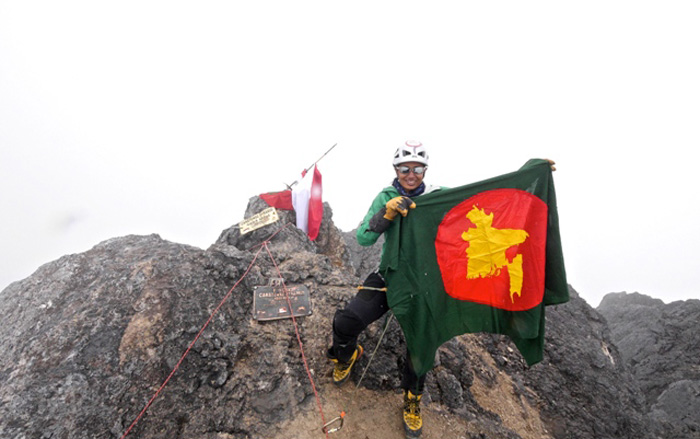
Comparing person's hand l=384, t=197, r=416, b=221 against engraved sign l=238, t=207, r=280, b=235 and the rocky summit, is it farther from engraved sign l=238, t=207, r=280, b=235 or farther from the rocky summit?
engraved sign l=238, t=207, r=280, b=235

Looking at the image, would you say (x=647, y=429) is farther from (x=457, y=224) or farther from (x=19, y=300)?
(x=19, y=300)

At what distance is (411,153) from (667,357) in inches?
534

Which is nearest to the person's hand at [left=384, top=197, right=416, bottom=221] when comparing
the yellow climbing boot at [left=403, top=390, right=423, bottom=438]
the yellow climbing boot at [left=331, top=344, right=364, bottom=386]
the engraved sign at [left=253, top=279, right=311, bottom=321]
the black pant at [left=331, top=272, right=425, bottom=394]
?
the black pant at [left=331, top=272, right=425, bottom=394]

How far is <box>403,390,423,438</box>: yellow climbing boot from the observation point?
13.7ft

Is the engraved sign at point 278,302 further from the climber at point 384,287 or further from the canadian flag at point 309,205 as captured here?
the canadian flag at point 309,205

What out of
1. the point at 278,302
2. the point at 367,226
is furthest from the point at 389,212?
the point at 278,302

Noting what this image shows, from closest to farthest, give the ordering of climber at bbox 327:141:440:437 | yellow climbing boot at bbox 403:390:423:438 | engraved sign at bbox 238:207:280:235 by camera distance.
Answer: climber at bbox 327:141:440:437 → yellow climbing boot at bbox 403:390:423:438 → engraved sign at bbox 238:207:280:235

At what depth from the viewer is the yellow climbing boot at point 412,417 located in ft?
13.7

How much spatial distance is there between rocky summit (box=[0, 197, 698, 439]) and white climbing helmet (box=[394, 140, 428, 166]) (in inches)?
99.2

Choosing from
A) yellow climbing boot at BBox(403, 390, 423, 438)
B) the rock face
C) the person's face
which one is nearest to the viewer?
yellow climbing boot at BBox(403, 390, 423, 438)

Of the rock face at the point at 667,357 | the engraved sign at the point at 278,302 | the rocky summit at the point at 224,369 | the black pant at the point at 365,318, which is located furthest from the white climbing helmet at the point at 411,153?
the rock face at the point at 667,357

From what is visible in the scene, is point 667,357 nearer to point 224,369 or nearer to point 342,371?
point 342,371

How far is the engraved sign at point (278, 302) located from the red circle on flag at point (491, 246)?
2.79 m

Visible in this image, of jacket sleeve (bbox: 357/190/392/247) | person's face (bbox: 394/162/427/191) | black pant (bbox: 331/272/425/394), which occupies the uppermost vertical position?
person's face (bbox: 394/162/427/191)
